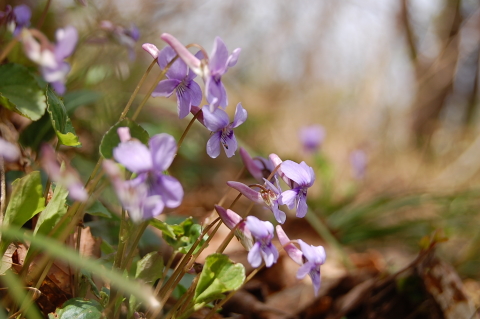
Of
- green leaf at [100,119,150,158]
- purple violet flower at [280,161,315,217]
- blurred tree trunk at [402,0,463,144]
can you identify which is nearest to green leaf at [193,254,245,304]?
purple violet flower at [280,161,315,217]

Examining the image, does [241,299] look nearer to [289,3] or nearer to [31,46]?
[31,46]

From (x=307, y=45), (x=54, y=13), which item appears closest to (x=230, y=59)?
(x=54, y=13)

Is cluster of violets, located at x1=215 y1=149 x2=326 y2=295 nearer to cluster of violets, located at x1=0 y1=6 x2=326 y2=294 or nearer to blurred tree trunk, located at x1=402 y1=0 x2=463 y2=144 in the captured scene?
cluster of violets, located at x1=0 y1=6 x2=326 y2=294

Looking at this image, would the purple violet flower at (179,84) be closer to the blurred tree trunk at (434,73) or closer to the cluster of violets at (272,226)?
the cluster of violets at (272,226)

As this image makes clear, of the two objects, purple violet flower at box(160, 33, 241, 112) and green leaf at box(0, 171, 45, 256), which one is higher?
purple violet flower at box(160, 33, 241, 112)

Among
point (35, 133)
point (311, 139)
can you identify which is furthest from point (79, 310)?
point (311, 139)

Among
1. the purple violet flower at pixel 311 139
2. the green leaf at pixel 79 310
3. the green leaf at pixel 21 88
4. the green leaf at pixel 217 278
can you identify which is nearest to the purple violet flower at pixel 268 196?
the green leaf at pixel 217 278
